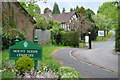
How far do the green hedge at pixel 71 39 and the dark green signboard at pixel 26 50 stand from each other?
13.7 m

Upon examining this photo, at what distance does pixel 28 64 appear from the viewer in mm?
4070

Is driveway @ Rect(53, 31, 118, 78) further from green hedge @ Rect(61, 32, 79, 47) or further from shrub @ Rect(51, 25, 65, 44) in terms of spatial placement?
shrub @ Rect(51, 25, 65, 44)

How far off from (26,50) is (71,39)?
14011 mm

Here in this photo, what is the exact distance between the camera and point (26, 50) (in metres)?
4.55

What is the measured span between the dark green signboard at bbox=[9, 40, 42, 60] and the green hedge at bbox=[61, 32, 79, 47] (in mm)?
13729

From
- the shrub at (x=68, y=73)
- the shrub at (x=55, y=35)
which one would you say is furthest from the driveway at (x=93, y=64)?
the shrub at (x=55, y=35)

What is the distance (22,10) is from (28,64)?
10945mm

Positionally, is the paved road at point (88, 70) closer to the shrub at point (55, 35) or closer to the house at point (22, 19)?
the house at point (22, 19)

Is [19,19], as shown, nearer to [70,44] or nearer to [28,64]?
[70,44]

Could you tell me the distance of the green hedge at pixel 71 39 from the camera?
59.5 feet

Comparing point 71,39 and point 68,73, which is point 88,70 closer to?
point 68,73

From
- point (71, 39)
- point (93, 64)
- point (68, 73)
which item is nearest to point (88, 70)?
point (93, 64)

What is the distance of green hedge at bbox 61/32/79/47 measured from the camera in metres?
18.1

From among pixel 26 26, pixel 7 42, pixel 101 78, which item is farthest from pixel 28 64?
pixel 26 26
